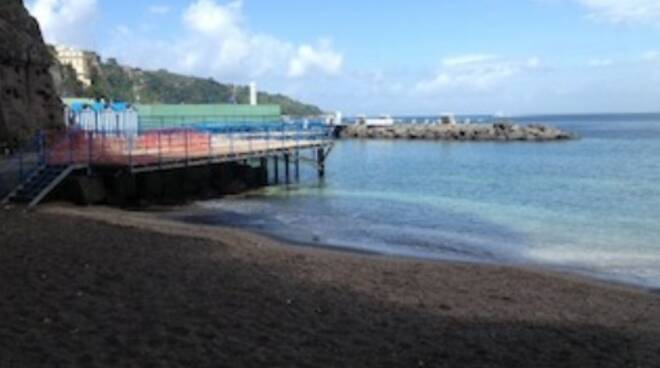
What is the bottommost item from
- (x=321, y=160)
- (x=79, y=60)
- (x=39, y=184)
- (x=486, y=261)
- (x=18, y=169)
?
(x=486, y=261)

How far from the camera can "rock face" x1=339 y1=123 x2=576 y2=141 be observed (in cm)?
9775

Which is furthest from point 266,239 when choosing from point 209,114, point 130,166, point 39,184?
point 209,114

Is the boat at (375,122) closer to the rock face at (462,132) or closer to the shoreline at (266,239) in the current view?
the rock face at (462,132)

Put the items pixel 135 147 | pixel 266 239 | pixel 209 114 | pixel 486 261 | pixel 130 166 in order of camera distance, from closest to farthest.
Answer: pixel 486 261, pixel 266 239, pixel 130 166, pixel 135 147, pixel 209 114

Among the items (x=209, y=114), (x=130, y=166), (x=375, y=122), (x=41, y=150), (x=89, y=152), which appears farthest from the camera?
(x=375, y=122)

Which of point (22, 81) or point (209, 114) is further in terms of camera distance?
point (209, 114)

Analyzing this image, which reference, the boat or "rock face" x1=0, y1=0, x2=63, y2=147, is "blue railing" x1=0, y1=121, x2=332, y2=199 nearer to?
"rock face" x1=0, y1=0, x2=63, y2=147

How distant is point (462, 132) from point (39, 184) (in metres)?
79.6

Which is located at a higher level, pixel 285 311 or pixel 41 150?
pixel 41 150

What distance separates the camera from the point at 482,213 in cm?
2972

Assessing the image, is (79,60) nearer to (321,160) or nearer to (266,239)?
(321,160)

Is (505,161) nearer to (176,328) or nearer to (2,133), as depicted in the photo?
(2,133)

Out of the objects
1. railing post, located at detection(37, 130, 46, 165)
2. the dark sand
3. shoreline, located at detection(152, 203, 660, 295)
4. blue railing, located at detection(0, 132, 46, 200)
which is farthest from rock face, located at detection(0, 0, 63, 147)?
the dark sand

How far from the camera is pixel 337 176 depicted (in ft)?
157
